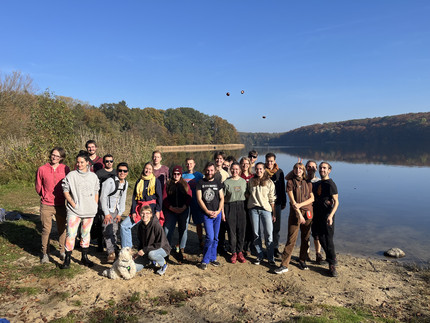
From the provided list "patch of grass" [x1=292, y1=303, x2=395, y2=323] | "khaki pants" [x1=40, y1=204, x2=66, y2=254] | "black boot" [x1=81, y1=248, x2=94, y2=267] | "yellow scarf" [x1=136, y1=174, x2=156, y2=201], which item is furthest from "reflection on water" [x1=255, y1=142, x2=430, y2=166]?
"khaki pants" [x1=40, y1=204, x2=66, y2=254]

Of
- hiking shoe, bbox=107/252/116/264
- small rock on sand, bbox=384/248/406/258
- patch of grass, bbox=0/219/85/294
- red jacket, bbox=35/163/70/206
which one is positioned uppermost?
red jacket, bbox=35/163/70/206

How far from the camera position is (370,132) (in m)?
94.8

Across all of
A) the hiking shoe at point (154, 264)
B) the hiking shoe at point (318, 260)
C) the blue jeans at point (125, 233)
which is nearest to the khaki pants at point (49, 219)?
the blue jeans at point (125, 233)

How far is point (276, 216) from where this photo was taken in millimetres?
5602

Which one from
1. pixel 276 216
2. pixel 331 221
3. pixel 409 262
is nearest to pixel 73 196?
pixel 276 216

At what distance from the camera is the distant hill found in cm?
8150

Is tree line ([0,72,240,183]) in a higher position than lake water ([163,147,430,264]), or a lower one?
higher

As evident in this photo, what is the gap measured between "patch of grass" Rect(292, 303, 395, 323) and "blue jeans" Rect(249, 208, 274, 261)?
142 centimetres

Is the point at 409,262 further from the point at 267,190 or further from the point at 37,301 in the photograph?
the point at 37,301

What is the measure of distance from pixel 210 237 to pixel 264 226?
1.05 metres

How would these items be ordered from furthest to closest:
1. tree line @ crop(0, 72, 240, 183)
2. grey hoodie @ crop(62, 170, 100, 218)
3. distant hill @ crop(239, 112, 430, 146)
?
distant hill @ crop(239, 112, 430, 146)
tree line @ crop(0, 72, 240, 183)
grey hoodie @ crop(62, 170, 100, 218)

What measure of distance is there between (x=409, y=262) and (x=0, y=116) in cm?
2223

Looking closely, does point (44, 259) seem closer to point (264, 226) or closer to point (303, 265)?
point (264, 226)

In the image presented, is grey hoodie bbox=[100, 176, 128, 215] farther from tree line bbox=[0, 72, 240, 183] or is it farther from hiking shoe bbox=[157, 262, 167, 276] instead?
tree line bbox=[0, 72, 240, 183]
